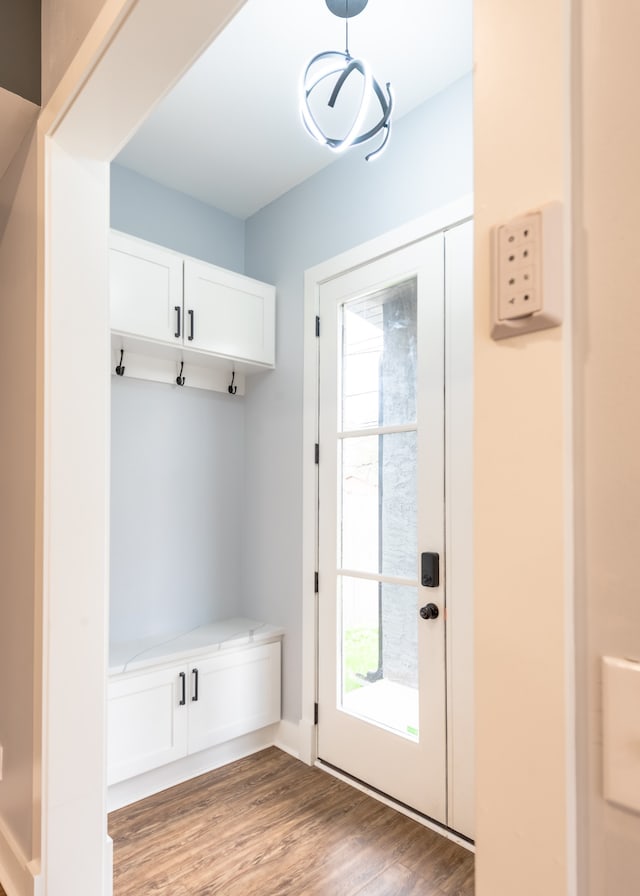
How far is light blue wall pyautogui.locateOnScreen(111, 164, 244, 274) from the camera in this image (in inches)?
106

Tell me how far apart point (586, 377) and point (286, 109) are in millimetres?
2303

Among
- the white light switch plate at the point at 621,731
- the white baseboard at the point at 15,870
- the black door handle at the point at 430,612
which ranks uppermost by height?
the white light switch plate at the point at 621,731

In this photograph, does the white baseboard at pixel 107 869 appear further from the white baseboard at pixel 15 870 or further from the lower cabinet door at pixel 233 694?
the lower cabinet door at pixel 233 694

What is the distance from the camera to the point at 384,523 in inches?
92.5

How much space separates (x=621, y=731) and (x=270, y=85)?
2.44 m

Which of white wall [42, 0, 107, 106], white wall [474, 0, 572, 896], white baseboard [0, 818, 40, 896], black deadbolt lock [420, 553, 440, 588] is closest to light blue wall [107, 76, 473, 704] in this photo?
black deadbolt lock [420, 553, 440, 588]

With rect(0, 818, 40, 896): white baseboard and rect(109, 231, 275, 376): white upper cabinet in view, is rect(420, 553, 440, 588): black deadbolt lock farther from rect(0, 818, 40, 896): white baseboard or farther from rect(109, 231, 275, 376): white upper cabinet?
rect(0, 818, 40, 896): white baseboard

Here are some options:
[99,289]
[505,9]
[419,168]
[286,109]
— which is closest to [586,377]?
[505,9]

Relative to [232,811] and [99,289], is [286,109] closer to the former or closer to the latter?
[99,289]

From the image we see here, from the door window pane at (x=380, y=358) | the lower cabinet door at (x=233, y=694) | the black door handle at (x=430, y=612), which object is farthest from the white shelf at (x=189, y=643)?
the door window pane at (x=380, y=358)

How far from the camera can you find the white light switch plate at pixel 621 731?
1.51ft

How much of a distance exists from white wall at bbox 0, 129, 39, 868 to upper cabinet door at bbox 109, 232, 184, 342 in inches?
19.7

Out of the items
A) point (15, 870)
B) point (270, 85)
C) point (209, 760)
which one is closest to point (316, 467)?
point (209, 760)

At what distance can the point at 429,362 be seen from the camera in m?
2.18
